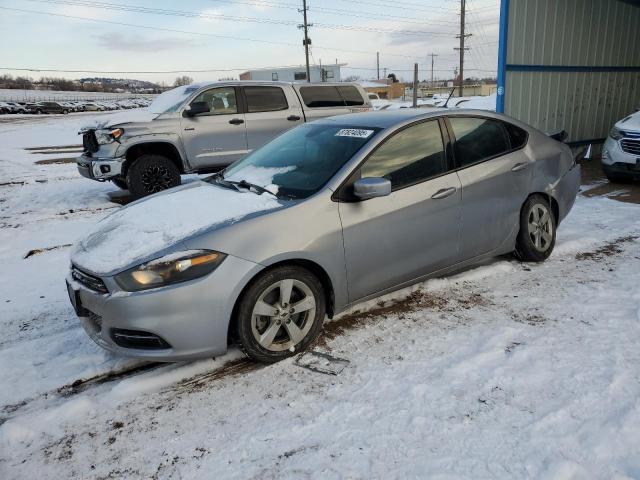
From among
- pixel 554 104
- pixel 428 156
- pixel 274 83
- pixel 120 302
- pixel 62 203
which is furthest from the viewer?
pixel 554 104

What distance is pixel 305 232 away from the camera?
3166mm

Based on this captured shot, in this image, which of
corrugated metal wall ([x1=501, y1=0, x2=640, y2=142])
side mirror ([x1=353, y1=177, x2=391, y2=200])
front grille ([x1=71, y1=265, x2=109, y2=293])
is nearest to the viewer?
front grille ([x1=71, y1=265, x2=109, y2=293])

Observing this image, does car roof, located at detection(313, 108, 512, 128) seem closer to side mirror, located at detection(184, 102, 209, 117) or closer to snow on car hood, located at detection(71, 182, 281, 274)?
snow on car hood, located at detection(71, 182, 281, 274)

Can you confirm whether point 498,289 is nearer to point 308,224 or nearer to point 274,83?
point 308,224

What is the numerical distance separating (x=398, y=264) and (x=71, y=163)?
1184 centimetres

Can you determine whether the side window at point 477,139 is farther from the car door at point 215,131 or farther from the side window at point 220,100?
the side window at point 220,100

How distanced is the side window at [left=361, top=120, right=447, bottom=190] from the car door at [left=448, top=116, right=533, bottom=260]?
0.69 feet

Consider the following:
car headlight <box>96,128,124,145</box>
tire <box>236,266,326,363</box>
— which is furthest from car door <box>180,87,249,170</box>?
tire <box>236,266,326,363</box>

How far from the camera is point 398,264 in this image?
3.64 m

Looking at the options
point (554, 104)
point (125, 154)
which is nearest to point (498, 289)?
point (125, 154)

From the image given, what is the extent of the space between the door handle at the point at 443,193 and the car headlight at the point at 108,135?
556cm

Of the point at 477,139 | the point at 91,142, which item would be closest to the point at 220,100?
the point at 91,142

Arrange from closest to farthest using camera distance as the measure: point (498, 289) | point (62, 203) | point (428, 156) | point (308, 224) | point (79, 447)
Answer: point (79, 447) → point (308, 224) → point (428, 156) → point (498, 289) → point (62, 203)

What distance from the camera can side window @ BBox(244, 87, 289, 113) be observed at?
8633 millimetres
